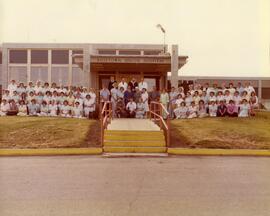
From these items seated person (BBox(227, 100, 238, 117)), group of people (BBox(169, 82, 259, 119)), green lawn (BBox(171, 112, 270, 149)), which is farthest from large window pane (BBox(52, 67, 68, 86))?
green lawn (BBox(171, 112, 270, 149))

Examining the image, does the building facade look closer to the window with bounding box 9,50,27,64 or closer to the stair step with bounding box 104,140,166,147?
the window with bounding box 9,50,27,64

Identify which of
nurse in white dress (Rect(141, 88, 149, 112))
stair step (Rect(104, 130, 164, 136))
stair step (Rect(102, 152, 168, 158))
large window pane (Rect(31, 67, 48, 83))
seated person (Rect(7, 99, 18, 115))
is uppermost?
large window pane (Rect(31, 67, 48, 83))

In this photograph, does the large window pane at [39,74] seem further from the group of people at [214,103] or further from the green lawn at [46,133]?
the green lawn at [46,133]

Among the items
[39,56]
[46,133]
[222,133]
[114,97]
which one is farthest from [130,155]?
[39,56]

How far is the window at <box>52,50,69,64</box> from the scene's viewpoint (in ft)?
122

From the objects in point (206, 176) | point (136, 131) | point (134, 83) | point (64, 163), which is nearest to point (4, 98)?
point (134, 83)

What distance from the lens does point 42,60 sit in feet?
123

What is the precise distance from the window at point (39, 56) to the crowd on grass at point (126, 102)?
50.2 feet

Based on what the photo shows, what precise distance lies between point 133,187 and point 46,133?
7708 mm

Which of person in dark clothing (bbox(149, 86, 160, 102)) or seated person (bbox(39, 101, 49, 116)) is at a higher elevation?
person in dark clothing (bbox(149, 86, 160, 102))

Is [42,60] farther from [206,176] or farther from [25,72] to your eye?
[206,176]

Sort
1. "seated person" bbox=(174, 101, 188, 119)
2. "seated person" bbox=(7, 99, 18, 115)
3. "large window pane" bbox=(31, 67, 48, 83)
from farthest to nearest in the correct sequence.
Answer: "large window pane" bbox=(31, 67, 48, 83) < "seated person" bbox=(7, 99, 18, 115) < "seated person" bbox=(174, 101, 188, 119)

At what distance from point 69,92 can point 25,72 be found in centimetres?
1624

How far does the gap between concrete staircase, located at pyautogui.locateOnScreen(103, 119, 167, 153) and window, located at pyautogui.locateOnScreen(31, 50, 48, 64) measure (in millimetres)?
22266
